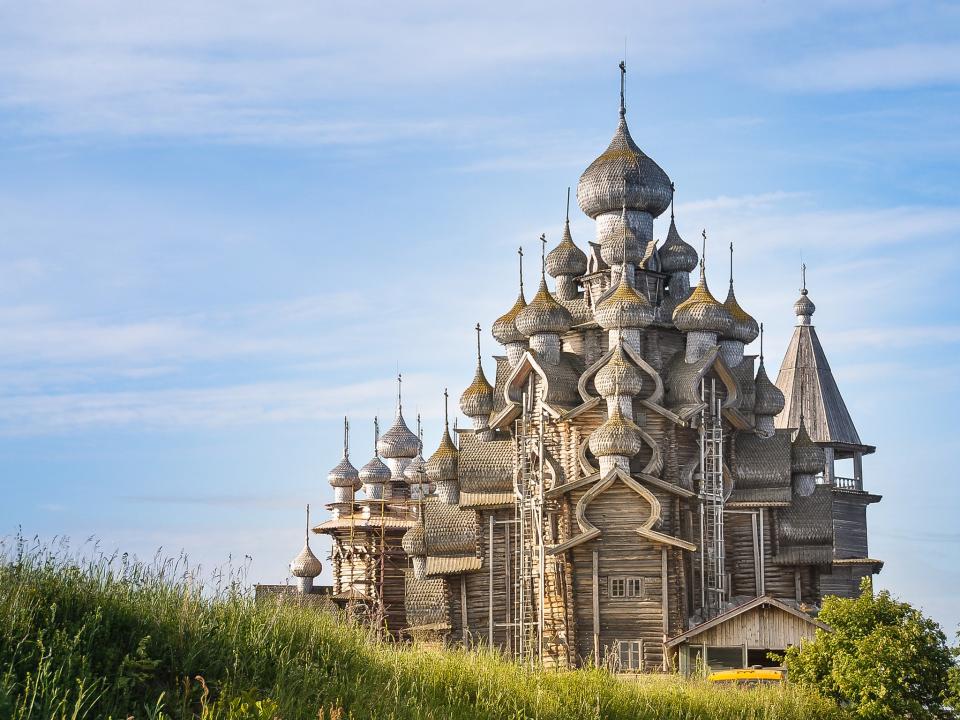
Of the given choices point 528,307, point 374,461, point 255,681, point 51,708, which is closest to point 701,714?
point 255,681

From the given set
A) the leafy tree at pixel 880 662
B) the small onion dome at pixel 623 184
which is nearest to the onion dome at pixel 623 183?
the small onion dome at pixel 623 184

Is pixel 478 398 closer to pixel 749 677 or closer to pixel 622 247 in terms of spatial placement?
pixel 622 247

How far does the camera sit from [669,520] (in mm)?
30859

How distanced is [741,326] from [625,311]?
4.11m

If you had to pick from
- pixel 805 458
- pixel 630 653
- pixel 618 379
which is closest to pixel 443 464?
pixel 618 379

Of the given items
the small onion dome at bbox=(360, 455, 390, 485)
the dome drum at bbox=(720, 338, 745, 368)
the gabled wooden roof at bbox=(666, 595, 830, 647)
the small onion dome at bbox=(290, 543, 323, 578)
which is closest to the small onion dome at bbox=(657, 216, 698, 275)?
the dome drum at bbox=(720, 338, 745, 368)

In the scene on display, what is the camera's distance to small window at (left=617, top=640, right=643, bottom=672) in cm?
2959

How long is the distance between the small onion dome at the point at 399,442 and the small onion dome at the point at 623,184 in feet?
59.6

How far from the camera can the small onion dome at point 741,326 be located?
34156 millimetres

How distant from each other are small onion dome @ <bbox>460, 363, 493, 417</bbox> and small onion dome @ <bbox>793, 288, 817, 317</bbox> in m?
13.3

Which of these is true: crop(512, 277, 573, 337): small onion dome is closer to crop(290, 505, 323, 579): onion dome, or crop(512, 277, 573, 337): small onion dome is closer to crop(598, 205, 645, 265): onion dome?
crop(598, 205, 645, 265): onion dome

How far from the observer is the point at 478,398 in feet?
119

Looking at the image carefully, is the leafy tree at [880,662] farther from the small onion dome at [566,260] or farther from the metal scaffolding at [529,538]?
the small onion dome at [566,260]

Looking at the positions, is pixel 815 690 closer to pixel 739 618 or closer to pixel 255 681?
pixel 739 618
